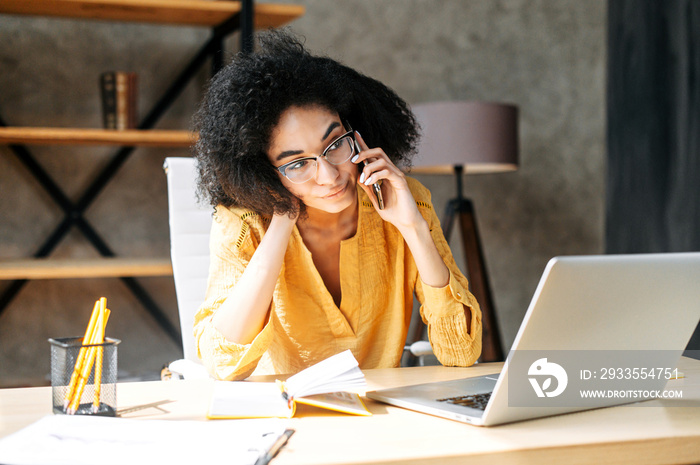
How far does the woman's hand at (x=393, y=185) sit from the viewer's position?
4.05ft

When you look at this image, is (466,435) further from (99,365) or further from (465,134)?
(465,134)

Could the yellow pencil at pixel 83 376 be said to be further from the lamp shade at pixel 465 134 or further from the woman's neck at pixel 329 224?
the lamp shade at pixel 465 134

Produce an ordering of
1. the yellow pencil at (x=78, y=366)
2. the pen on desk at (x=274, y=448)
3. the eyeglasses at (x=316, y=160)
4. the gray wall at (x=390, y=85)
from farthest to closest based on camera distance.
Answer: the gray wall at (x=390, y=85)
the eyeglasses at (x=316, y=160)
the yellow pencil at (x=78, y=366)
the pen on desk at (x=274, y=448)

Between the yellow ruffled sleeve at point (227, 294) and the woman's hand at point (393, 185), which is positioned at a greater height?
the woman's hand at point (393, 185)

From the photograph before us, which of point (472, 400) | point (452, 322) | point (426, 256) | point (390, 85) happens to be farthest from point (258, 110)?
point (390, 85)

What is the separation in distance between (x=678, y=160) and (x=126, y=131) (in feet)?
7.05

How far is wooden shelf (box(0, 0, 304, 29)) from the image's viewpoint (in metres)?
2.21

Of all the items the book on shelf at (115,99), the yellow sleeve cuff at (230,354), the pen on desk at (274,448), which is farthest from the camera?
the book on shelf at (115,99)

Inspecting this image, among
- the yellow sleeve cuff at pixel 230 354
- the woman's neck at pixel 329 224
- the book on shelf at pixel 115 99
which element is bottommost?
the yellow sleeve cuff at pixel 230 354

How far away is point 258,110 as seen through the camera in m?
1.22

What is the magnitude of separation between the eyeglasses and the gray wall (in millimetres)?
1514

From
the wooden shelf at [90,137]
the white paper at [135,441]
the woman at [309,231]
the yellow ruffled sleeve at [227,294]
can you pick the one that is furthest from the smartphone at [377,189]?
the wooden shelf at [90,137]

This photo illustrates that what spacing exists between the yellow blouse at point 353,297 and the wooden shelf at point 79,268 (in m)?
0.99

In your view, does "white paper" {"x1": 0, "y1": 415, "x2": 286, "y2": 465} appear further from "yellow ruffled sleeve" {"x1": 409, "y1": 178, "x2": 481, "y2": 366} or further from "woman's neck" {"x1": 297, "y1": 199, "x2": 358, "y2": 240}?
"woman's neck" {"x1": 297, "y1": 199, "x2": 358, "y2": 240}
